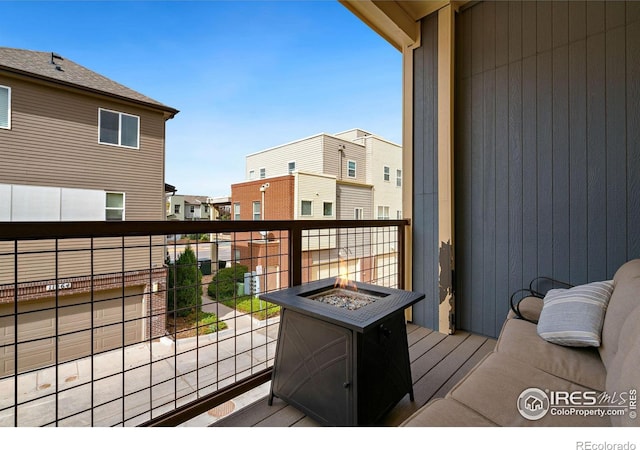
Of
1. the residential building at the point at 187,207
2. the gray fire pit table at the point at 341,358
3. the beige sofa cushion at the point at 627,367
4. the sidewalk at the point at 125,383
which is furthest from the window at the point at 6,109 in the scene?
the beige sofa cushion at the point at 627,367

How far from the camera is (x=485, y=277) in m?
2.29

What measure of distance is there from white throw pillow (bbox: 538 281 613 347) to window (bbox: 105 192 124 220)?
4.41 metres

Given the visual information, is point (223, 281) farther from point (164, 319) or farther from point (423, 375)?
point (423, 375)

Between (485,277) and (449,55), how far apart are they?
178 centimetres

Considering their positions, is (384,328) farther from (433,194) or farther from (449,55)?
(449,55)

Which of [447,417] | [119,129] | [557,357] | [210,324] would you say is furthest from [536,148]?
[119,129]

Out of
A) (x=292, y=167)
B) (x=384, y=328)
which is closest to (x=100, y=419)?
(x=384, y=328)

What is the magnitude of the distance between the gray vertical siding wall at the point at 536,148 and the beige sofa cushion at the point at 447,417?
156 centimetres

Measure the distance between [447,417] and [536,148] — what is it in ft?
6.44

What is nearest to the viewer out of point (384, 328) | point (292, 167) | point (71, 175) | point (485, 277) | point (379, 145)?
point (384, 328)

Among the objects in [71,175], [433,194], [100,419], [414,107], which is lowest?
[100,419]

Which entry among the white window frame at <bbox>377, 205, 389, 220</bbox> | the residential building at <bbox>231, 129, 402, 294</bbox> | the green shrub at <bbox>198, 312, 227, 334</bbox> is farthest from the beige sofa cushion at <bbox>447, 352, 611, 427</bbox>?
the white window frame at <bbox>377, 205, 389, 220</bbox>

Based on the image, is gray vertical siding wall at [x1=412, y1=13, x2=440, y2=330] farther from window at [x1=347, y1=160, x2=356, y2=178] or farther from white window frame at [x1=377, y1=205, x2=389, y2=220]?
white window frame at [x1=377, y1=205, x2=389, y2=220]

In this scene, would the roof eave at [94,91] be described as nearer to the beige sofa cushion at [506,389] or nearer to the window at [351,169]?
the beige sofa cushion at [506,389]
